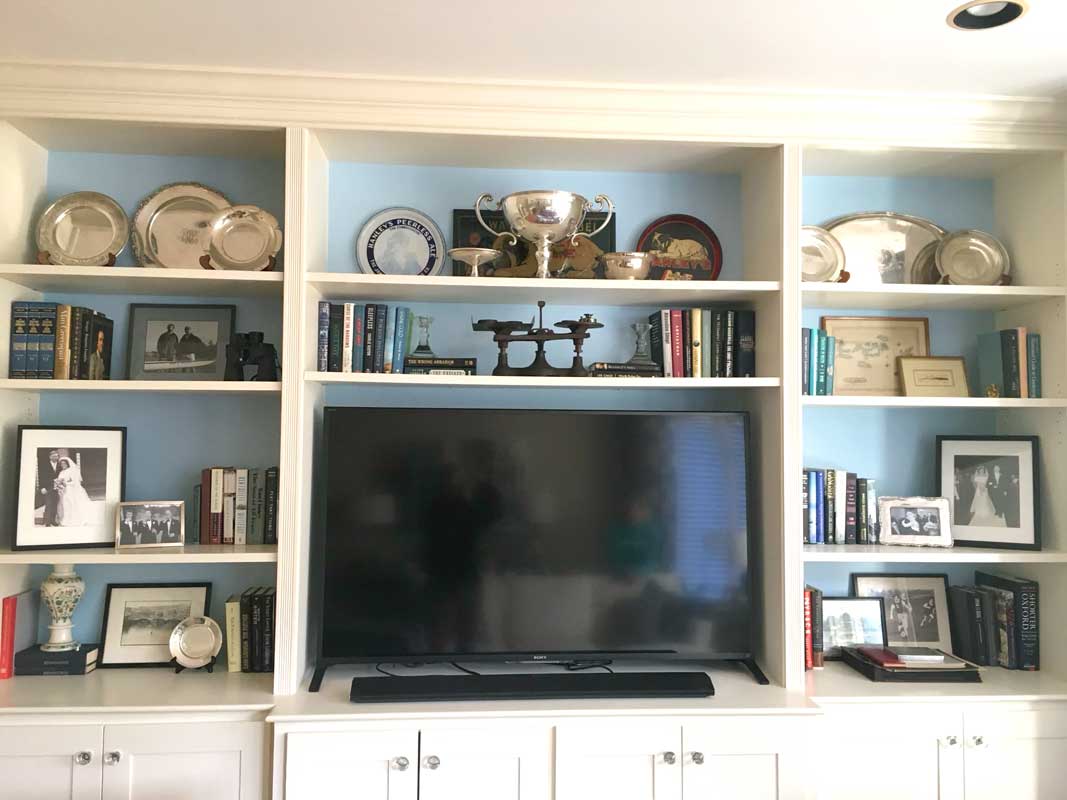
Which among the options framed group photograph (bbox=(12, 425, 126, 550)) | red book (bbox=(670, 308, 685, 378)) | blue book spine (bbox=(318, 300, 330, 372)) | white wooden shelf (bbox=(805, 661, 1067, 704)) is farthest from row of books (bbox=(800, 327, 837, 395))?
framed group photograph (bbox=(12, 425, 126, 550))

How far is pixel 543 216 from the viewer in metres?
2.45

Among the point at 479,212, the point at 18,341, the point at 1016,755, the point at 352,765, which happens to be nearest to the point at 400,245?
the point at 479,212

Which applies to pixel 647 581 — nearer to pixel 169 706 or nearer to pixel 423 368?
pixel 423 368

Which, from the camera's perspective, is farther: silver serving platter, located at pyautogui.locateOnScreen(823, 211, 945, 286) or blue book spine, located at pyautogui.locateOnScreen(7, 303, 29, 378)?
silver serving platter, located at pyautogui.locateOnScreen(823, 211, 945, 286)

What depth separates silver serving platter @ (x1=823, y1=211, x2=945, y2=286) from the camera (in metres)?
2.82

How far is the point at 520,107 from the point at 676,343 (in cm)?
86

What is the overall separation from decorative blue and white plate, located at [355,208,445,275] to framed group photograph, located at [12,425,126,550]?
0.98 m

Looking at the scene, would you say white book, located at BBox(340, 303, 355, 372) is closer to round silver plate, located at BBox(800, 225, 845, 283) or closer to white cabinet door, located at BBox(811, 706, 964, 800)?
round silver plate, located at BBox(800, 225, 845, 283)

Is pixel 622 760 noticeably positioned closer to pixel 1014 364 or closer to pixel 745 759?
pixel 745 759

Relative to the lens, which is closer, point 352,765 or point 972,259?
point 352,765

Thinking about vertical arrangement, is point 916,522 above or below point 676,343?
below

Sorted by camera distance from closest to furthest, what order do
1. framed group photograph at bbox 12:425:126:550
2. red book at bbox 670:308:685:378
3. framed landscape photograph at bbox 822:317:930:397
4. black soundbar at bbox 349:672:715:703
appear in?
1. black soundbar at bbox 349:672:715:703
2. framed group photograph at bbox 12:425:126:550
3. red book at bbox 670:308:685:378
4. framed landscape photograph at bbox 822:317:930:397

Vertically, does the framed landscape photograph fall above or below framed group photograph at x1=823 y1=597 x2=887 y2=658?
above

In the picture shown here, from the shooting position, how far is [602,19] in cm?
201
